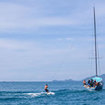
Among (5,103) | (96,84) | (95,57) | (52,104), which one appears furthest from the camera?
(95,57)

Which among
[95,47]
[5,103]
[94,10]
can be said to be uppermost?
[94,10]

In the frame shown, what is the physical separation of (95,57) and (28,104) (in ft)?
106

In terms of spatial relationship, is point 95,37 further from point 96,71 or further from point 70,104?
point 70,104

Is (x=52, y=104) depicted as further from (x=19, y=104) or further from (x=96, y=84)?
(x=96, y=84)

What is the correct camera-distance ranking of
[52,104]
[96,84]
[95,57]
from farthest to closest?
1. [95,57]
2. [96,84]
3. [52,104]

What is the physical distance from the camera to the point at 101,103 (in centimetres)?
4106

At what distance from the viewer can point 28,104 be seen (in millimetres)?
39344

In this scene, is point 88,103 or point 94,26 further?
point 94,26

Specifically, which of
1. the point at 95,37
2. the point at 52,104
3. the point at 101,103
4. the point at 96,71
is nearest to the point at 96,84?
the point at 96,71

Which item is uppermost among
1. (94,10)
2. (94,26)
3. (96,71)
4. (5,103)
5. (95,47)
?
(94,10)

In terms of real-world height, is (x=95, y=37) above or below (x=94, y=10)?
below

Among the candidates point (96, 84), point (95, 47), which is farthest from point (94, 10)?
point (96, 84)

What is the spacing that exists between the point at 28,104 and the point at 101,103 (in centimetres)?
1103

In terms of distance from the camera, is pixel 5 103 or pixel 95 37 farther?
pixel 95 37
